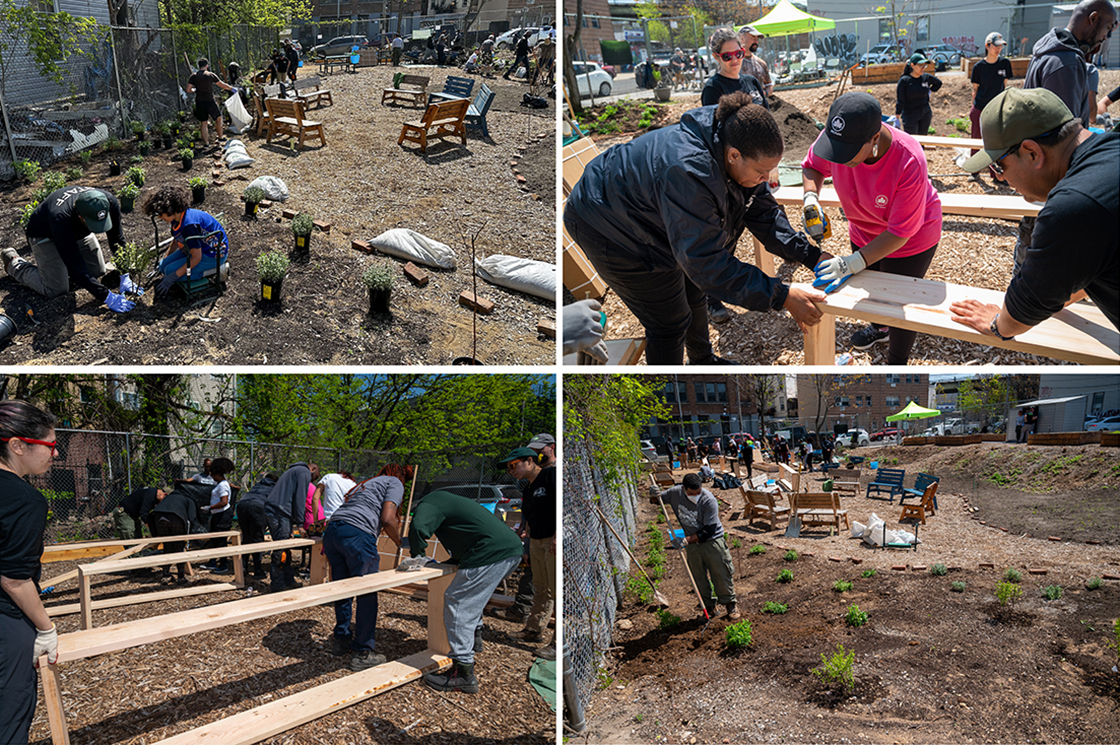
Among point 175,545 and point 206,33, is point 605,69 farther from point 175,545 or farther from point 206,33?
point 175,545

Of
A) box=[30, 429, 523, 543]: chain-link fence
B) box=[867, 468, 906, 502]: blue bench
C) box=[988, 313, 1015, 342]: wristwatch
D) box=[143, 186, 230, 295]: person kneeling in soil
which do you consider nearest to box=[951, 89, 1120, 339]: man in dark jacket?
box=[988, 313, 1015, 342]: wristwatch

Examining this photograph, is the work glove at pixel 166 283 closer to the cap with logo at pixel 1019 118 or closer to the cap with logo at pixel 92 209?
the cap with logo at pixel 92 209

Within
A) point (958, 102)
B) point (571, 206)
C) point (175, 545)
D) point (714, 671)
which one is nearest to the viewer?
point (571, 206)

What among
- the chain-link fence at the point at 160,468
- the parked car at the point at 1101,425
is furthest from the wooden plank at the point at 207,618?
the parked car at the point at 1101,425

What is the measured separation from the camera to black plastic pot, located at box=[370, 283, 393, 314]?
6.09 m

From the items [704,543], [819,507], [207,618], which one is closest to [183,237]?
[207,618]

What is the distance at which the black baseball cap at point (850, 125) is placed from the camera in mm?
Result: 3133

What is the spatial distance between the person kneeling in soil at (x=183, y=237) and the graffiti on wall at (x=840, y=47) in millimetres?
19550

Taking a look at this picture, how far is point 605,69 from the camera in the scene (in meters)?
19.4

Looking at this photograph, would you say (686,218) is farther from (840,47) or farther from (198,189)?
(840,47)

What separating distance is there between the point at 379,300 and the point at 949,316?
4555mm

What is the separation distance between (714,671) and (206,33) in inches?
572

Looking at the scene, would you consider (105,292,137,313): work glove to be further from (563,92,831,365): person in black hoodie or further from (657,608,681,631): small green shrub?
(657,608,681,631): small green shrub

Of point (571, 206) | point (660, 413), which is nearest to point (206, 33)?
point (660, 413)
